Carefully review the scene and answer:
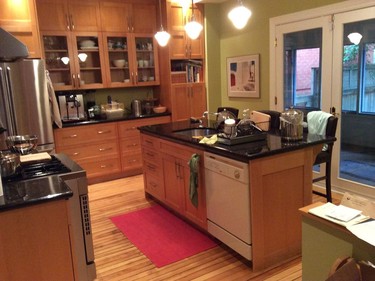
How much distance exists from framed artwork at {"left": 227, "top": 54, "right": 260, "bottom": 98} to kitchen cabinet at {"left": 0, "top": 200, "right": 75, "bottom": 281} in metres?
3.92

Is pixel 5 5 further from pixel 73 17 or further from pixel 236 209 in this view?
pixel 236 209

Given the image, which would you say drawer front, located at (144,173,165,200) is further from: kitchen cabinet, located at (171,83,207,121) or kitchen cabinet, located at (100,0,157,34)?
kitchen cabinet, located at (100,0,157,34)

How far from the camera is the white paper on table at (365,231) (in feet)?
4.40

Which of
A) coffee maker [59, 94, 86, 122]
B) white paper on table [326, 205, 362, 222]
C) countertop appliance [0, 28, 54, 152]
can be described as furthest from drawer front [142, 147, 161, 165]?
white paper on table [326, 205, 362, 222]

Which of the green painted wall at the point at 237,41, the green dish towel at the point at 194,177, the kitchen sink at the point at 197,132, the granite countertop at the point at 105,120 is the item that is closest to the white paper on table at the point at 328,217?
the green dish towel at the point at 194,177

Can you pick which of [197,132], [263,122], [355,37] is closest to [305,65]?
[355,37]

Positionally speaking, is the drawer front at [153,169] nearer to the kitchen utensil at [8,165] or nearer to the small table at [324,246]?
the kitchen utensil at [8,165]

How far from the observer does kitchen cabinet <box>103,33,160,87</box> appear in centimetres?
527

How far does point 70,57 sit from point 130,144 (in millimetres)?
1538

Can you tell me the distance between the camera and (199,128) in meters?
3.88

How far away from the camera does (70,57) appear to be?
491cm

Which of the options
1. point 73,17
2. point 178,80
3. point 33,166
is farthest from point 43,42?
point 33,166

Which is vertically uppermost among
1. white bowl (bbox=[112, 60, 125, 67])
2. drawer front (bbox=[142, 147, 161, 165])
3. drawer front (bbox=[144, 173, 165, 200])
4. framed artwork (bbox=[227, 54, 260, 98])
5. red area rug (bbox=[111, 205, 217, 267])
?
white bowl (bbox=[112, 60, 125, 67])

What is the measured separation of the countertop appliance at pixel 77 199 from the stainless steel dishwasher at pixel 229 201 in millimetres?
1061
